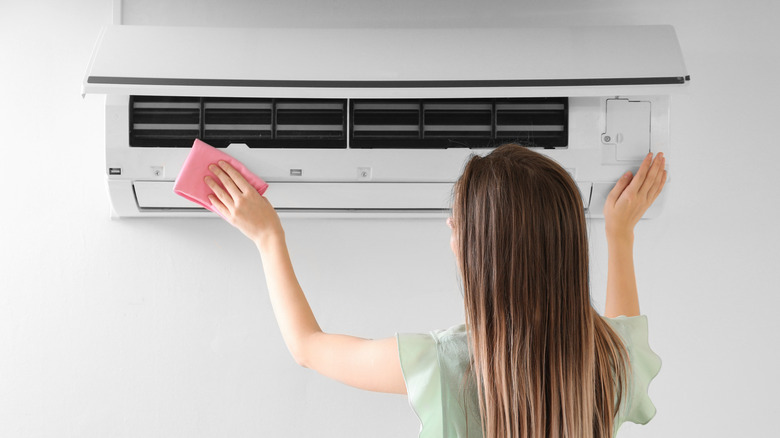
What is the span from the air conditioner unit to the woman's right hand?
0.08ft

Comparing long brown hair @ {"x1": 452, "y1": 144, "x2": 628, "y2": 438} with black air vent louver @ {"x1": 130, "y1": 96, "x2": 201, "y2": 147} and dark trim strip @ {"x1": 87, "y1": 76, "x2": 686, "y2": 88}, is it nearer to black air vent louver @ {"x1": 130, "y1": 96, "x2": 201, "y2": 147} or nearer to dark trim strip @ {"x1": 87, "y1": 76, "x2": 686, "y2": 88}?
dark trim strip @ {"x1": 87, "y1": 76, "x2": 686, "y2": 88}

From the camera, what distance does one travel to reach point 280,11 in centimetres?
159

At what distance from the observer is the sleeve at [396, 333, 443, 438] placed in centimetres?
91

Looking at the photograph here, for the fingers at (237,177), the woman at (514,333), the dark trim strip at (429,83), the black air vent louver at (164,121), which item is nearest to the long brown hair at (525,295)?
the woman at (514,333)

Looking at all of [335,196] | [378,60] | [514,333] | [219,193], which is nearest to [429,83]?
[378,60]

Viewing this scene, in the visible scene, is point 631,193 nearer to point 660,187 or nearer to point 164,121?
point 660,187

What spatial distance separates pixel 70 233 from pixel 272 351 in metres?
0.55

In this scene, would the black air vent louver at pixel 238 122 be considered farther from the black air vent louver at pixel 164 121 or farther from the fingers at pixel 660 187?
the fingers at pixel 660 187

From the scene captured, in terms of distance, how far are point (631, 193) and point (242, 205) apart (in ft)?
2.55

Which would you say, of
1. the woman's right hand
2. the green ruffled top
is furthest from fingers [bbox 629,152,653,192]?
the green ruffled top

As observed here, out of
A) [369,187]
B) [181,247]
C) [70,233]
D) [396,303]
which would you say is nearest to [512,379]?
[369,187]

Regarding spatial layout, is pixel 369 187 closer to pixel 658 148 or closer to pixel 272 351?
pixel 272 351

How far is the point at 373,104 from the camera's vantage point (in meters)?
1.39

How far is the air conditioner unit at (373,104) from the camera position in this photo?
4.18 feet
